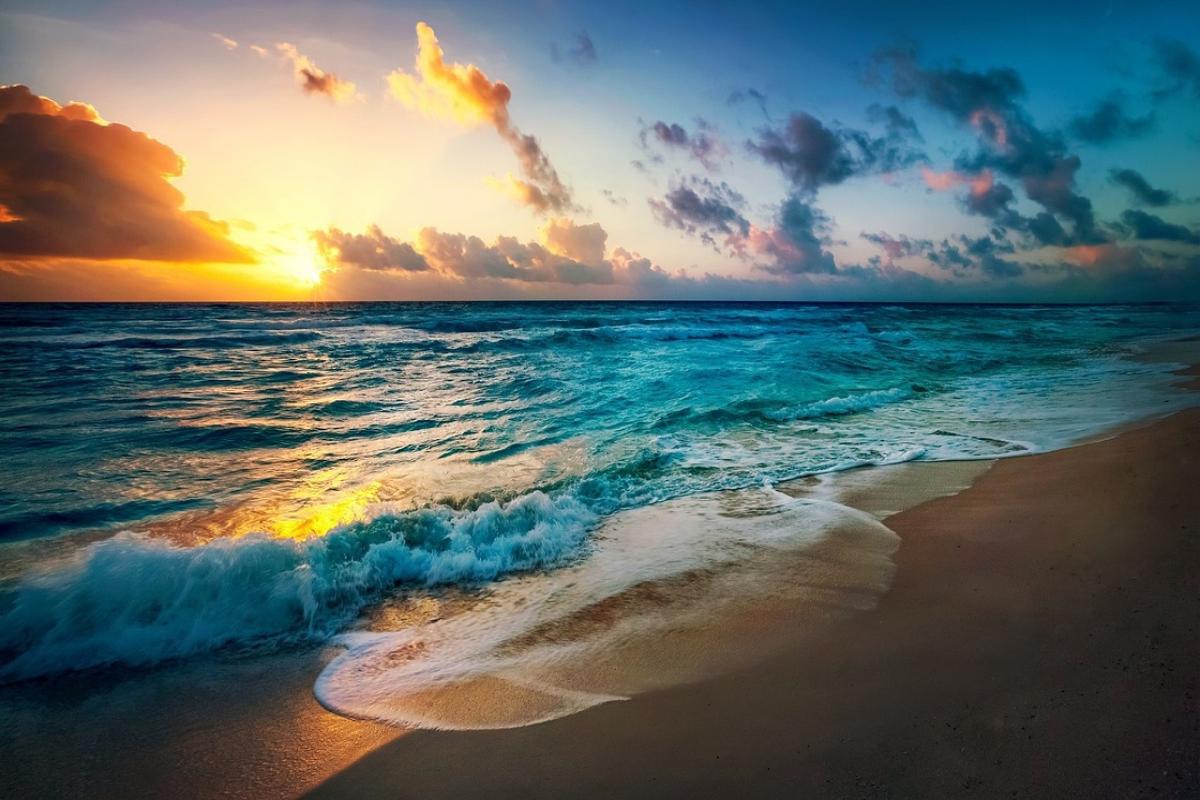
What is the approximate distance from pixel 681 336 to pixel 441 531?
31.8 meters

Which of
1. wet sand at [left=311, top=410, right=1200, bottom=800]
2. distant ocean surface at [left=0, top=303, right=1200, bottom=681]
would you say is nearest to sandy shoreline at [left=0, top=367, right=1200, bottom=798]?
wet sand at [left=311, top=410, right=1200, bottom=800]

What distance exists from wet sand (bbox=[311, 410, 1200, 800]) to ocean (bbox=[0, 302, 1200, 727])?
0.67m

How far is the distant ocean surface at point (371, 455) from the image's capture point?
4.77 metres

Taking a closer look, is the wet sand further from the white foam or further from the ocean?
the ocean

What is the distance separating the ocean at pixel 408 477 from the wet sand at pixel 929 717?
2.20 ft

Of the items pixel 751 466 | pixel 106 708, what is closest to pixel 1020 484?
pixel 751 466

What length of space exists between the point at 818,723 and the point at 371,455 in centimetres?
864

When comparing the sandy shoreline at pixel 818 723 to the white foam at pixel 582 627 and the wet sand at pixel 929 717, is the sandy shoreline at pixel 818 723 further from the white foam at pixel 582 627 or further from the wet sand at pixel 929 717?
the white foam at pixel 582 627

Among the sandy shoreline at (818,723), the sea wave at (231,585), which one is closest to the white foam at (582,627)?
the sandy shoreline at (818,723)

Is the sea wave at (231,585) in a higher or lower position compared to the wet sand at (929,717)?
lower

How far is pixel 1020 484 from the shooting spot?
6.89 m

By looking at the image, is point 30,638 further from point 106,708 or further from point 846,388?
point 846,388

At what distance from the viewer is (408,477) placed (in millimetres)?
8320

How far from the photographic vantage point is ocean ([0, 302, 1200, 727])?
181 inches
